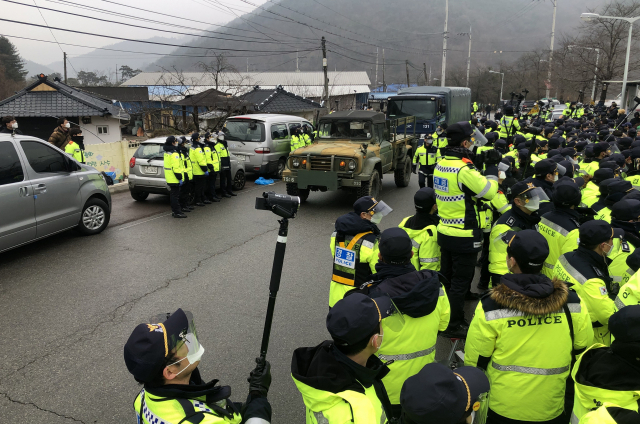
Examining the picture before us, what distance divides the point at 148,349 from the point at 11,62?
62.3 metres

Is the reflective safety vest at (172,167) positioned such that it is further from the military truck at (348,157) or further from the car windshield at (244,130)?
the car windshield at (244,130)

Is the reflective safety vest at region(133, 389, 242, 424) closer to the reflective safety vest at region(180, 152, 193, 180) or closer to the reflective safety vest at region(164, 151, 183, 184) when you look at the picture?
the reflective safety vest at region(164, 151, 183, 184)

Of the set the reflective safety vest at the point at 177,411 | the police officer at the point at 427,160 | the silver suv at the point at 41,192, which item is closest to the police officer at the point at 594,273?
the reflective safety vest at the point at 177,411

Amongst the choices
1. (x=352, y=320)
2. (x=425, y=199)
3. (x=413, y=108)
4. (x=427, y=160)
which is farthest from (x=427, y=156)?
(x=352, y=320)

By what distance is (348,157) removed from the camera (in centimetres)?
1035

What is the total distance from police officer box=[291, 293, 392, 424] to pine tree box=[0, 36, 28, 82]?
191 ft

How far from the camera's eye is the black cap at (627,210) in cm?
397

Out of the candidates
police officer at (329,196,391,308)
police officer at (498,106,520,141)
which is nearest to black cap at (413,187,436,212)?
police officer at (329,196,391,308)

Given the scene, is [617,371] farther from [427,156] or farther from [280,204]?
[427,156]

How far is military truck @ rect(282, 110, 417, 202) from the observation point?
1041 cm

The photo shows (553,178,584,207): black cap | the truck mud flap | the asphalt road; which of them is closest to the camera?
the asphalt road

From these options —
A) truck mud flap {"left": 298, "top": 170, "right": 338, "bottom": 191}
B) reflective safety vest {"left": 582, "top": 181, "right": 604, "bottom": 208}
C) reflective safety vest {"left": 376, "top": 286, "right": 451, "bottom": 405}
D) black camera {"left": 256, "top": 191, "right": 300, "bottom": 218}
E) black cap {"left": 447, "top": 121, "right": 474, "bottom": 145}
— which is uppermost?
black cap {"left": 447, "top": 121, "right": 474, "bottom": 145}

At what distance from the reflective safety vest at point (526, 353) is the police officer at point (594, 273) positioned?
1.58 ft

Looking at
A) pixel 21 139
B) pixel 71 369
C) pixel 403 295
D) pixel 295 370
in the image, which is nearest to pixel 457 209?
pixel 403 295
